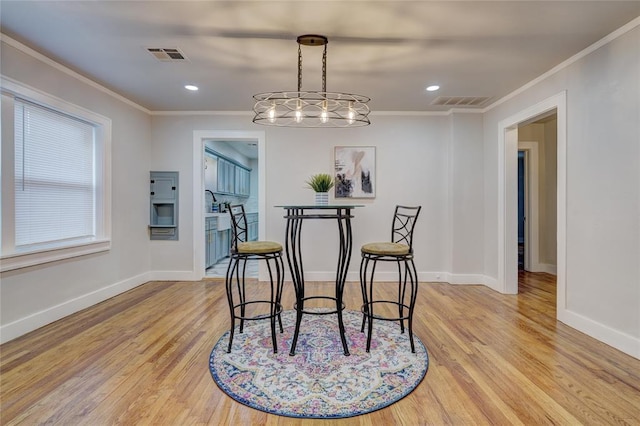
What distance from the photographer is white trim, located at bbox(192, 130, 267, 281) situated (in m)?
4.61

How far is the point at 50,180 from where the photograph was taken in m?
3.09

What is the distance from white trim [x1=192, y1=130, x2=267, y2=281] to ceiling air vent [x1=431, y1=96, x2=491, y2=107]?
2484 mm

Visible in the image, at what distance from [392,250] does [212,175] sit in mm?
4556

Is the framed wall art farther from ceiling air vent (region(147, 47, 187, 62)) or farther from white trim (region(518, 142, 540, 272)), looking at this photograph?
white trim (region(518, 142, 540, 272))

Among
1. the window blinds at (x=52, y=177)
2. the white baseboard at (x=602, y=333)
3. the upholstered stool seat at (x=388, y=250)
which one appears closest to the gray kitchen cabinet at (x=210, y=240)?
the window blinds at (x=52, y=177)

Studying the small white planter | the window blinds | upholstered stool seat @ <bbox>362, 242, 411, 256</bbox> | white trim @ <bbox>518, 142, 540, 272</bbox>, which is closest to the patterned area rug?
upholstered stool seat @ <bbox>362, 242, 411, 256</bbox>

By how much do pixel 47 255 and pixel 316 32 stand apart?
3.15 m

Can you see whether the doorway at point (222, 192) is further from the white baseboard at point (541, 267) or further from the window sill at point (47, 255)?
the white baseboard at point (541, 267)

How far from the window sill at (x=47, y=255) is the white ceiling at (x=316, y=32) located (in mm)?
1808

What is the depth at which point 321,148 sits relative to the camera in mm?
4648

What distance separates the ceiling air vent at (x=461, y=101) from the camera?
3.96 m

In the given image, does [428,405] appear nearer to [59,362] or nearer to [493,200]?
[59,362]

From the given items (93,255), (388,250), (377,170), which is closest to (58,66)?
(93,255)

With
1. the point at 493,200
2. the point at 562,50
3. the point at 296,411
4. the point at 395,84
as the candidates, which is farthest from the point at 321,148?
the point at 296,411
